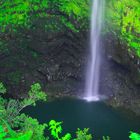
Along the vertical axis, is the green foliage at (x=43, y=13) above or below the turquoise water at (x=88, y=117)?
above

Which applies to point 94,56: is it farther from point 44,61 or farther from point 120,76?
point 44,61

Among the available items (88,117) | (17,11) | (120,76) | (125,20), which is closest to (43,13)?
(17,11)

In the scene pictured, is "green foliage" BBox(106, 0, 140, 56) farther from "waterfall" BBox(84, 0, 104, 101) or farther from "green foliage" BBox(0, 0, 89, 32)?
"green foliage" BBox(0, 0, 89, 32)

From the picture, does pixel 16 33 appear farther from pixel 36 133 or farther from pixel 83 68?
pixel 36 133

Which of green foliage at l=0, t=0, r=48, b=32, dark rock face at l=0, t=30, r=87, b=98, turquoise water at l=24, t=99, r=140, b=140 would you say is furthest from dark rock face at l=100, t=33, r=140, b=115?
green foliage at l=0, t=0, r=48, b=32

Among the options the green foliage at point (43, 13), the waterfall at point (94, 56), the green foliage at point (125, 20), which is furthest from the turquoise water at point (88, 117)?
the green foliage at point (43, 13)

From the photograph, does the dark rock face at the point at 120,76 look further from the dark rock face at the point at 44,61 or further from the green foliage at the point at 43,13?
the green foliage at the point at 43,13
